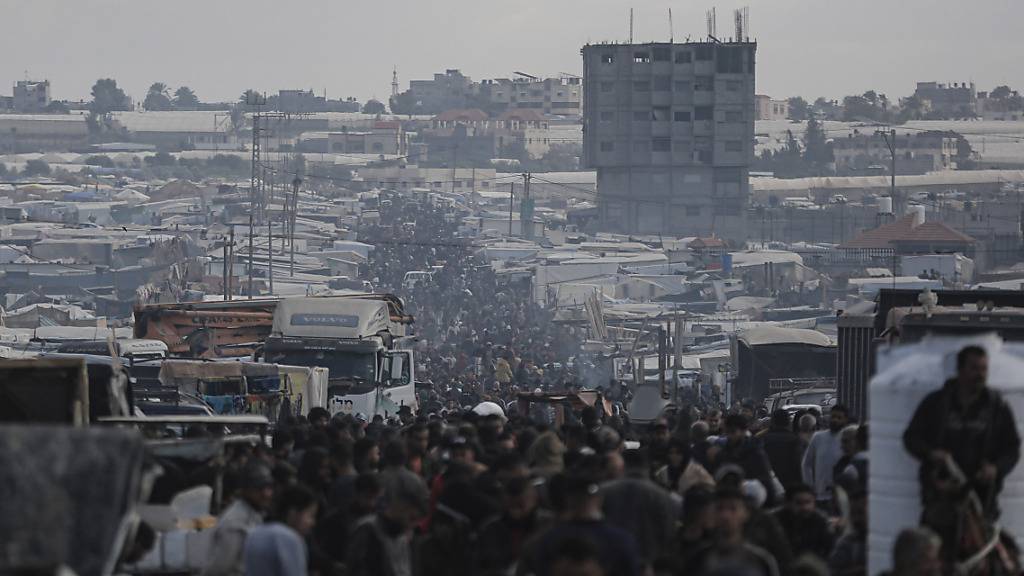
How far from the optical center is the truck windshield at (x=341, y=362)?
93.7ft

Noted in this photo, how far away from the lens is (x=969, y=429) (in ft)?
28.4

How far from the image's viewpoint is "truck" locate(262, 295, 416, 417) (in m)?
28.3

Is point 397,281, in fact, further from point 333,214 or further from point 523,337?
point 333,214

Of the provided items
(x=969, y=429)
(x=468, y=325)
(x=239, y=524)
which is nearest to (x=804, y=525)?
(x=969, y=429)

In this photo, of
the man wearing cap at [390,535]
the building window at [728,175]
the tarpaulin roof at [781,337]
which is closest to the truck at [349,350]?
the tarpaulin roof at [781,337]

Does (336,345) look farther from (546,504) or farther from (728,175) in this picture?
(728,175)

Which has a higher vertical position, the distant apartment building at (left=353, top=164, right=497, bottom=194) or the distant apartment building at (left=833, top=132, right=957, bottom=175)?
the distant apartment building at (left=833, top=132, right=957, bottom=175)

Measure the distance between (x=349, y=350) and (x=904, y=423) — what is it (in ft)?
66.7

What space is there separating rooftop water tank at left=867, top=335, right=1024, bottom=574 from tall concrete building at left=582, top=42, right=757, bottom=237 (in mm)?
107529

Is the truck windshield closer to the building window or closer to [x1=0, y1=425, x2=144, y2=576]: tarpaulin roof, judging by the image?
[x1=0, y1=425, x2=144, y2=576]: tarpaulin roof

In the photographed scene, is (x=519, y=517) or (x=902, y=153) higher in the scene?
(x=902, y=153)

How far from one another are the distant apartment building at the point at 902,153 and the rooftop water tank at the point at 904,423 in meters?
170

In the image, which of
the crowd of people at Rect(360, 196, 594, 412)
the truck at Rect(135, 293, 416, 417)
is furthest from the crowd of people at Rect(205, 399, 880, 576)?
the truck at Rect(135, 293, 416, 417)

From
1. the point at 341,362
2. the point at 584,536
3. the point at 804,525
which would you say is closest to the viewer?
the point at 584,536
